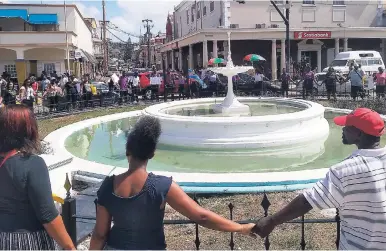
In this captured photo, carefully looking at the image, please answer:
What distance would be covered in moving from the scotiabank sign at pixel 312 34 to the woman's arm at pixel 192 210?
34328 mm

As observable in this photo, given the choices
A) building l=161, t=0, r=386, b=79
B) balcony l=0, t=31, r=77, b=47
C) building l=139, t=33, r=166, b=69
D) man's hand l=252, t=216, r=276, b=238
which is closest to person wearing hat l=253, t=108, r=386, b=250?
man's hand l=252, t=216, r=276, b=238

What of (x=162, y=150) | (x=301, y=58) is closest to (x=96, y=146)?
(x=162, y=150)

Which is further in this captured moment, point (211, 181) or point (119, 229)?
point (211, 181)

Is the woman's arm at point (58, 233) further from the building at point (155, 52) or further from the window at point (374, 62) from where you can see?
the building at point (155, 52)

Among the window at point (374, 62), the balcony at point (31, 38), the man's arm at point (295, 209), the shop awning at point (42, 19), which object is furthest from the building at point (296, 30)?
the man's arm at point (295, 209)

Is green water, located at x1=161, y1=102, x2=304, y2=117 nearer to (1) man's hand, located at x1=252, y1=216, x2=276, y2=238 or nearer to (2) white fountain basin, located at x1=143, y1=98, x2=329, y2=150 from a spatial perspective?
(2) white fountain basin, located at x1=143, y1=98, x2=329, y2=150

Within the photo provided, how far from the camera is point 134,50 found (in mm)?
133125

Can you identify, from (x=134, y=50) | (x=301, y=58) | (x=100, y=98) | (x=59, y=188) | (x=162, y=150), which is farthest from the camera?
(x=134, y=50)

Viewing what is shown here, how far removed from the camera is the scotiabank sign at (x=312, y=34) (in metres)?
35.6

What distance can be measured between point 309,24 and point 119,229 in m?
38.3

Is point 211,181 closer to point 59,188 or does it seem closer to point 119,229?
point 59,188

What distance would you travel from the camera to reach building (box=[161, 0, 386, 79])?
116ft

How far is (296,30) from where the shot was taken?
117ft

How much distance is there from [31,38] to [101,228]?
1353 inches
